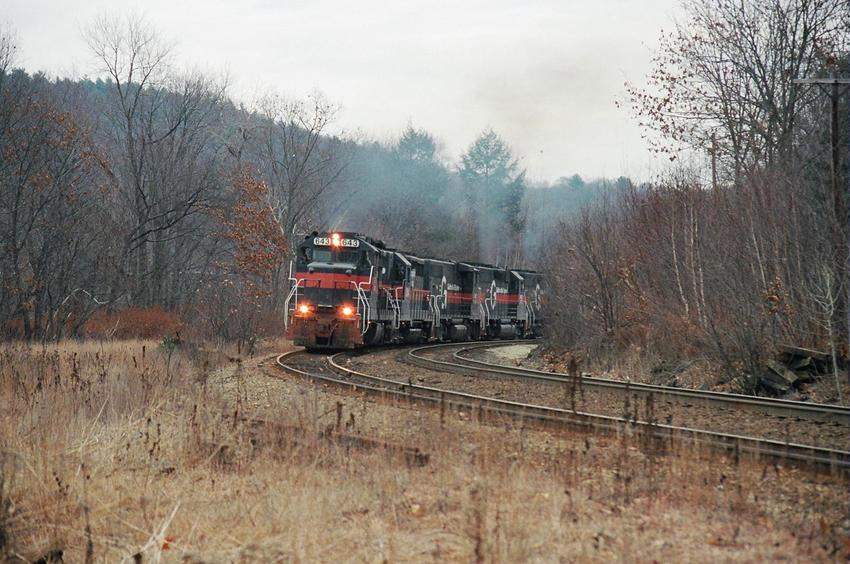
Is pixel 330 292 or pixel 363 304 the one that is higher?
pixel 330 292

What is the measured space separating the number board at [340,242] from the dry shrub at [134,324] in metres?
6.17

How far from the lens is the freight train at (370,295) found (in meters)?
20.0

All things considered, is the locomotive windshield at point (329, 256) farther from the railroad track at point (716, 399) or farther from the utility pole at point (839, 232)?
the utility pole at point (839, 232)

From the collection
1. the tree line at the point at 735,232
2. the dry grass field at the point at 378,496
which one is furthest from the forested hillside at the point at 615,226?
the dry grass field at the point at 378,496

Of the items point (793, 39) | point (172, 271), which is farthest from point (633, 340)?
point (172, 271)

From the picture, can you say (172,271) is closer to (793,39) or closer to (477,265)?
(477,265)

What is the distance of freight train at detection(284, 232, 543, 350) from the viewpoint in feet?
65.7

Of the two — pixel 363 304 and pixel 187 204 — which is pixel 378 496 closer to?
pixel 363 304

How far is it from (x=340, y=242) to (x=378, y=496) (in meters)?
15.0

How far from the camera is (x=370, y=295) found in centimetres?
2042

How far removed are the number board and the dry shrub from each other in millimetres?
6165

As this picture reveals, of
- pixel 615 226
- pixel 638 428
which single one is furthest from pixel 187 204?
pixel 638 428

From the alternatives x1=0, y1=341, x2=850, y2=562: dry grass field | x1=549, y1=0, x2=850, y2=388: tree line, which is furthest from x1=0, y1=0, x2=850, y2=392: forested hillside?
x1=0, y1=341, x2=850, y2=562: dry grass field

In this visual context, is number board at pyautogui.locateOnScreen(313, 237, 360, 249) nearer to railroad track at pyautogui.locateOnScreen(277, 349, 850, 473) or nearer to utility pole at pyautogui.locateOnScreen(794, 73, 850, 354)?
railroad track at pyautogui.locateOnScreen(277, 349, 850, 473)
